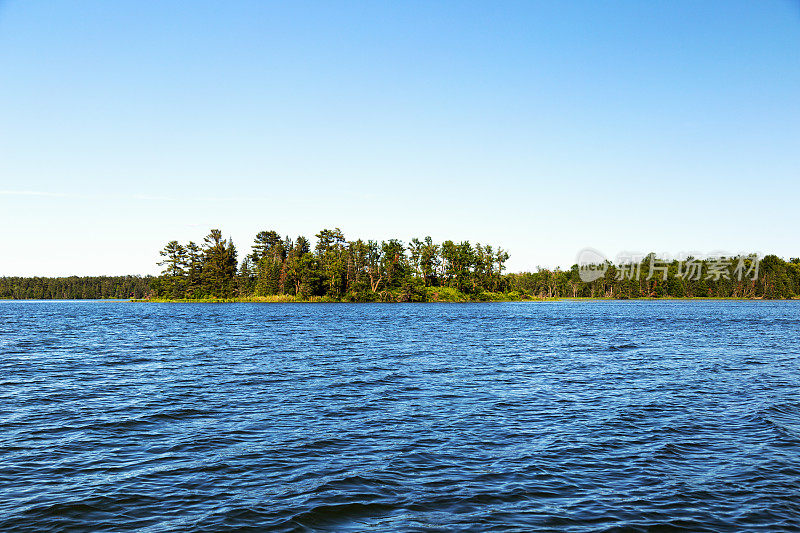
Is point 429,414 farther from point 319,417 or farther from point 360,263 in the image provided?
point 360,263

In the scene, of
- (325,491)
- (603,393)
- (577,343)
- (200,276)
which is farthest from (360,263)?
(325,491)

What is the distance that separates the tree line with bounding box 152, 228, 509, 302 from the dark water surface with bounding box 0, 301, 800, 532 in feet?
476

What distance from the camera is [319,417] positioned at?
20.0 meters

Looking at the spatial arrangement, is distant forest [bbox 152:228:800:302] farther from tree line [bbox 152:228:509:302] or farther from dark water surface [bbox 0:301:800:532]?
dark water surface [bbox 0:301:800:532]

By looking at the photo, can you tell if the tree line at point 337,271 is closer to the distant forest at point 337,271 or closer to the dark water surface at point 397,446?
the distant forest at point 337,271

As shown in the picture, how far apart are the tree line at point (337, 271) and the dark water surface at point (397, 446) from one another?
476 feet

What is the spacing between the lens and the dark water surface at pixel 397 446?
11492mm

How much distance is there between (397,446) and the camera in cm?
1634

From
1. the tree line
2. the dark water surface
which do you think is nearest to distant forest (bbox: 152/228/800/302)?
the tree line

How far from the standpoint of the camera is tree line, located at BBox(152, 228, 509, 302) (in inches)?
7092

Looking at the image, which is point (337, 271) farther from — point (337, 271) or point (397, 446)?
point (397, 446)

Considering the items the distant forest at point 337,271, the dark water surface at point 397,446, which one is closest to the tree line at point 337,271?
the distant forest at point 337,271

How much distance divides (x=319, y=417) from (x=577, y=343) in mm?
36496

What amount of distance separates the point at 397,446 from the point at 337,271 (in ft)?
528
